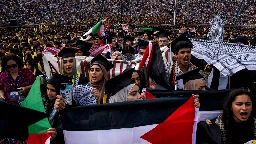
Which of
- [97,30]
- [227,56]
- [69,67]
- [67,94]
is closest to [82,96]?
[67,94]

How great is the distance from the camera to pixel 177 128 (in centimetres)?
385

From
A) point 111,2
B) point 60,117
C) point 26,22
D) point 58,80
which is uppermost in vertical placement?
point 111,2

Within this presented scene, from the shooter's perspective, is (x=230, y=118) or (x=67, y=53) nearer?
(x=230, y=118)

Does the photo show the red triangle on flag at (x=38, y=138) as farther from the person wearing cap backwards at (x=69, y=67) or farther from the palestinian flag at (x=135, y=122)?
the person wearing cap backwards at (x=69, y=67)

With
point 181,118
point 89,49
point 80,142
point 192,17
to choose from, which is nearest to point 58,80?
point 80,142

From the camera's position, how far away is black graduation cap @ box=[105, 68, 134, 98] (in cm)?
463

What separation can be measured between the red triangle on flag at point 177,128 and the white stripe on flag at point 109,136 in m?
0.08

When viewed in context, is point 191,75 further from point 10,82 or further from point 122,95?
point 10,82

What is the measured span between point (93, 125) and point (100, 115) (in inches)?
4.5

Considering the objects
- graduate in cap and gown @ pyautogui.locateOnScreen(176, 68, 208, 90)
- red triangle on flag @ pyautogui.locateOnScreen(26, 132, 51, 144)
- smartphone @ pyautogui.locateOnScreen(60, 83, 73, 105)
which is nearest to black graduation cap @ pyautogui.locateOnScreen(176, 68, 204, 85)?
graduate in cap and gown @ pyautogui.locateOnScreen(176, 68, 208, 90)

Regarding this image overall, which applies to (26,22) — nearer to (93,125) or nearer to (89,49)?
(89,49)

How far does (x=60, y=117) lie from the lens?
11.9 ft

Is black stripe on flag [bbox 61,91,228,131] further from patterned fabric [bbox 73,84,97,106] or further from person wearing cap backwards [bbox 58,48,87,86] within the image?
person wearing cap backwards [bbox 58,48,87,86]

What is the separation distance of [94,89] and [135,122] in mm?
1032
